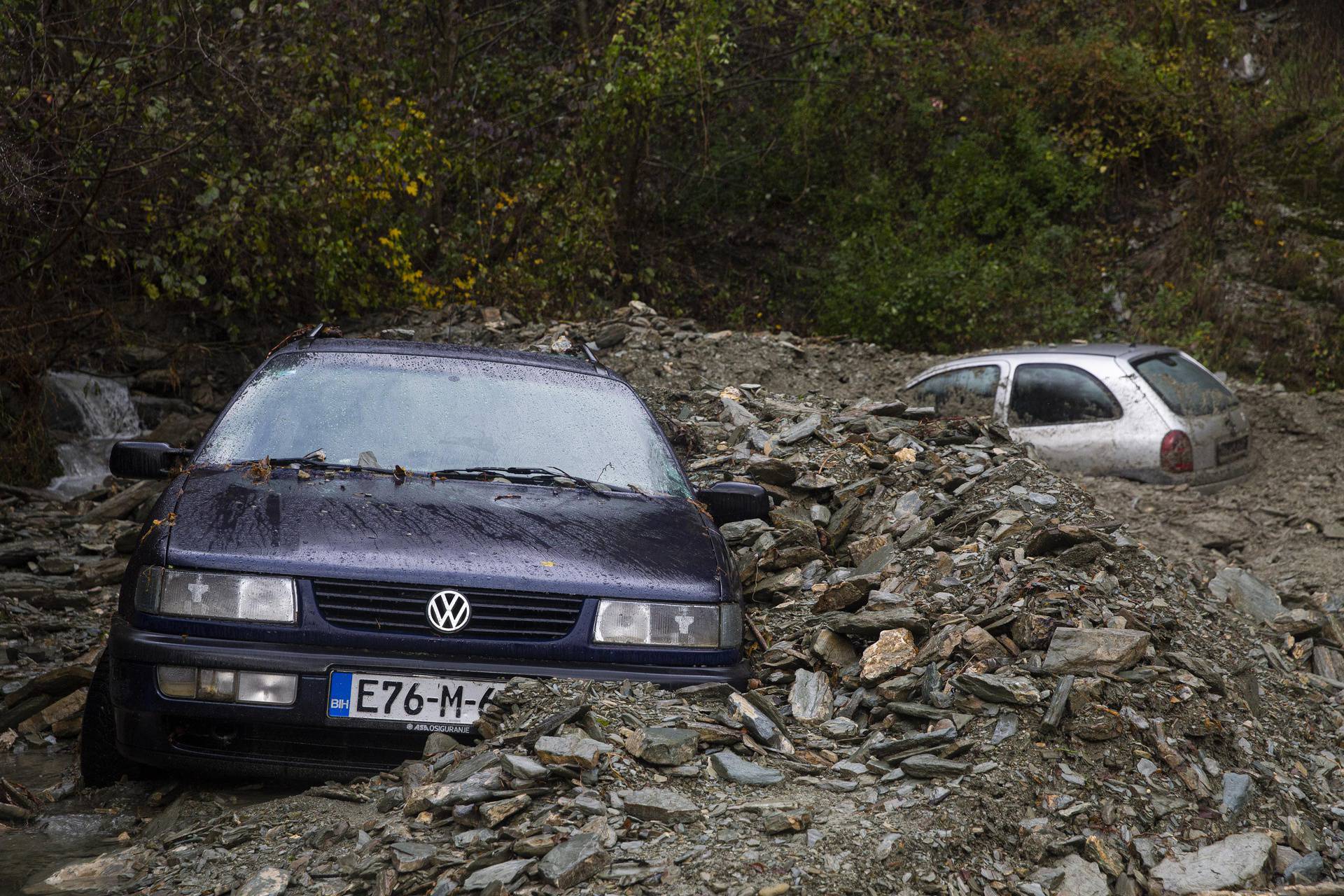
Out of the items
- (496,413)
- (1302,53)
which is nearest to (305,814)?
(496,413)

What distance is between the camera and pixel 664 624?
375 centimetres

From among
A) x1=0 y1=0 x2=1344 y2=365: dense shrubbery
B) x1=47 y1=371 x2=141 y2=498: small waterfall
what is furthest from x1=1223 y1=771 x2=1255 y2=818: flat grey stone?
x1=47 y1=371 x2=141 y2=498: small waterfall

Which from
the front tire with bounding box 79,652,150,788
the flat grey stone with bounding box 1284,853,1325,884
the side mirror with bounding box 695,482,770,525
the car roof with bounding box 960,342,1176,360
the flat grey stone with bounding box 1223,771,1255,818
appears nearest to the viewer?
the flat grey stone with bounding box 1284,853,1325,884

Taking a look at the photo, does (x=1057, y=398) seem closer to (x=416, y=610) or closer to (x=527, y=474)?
(x=527, y=474)

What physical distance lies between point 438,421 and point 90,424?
10.0 meters

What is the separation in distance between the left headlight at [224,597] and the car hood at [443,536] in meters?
0.03

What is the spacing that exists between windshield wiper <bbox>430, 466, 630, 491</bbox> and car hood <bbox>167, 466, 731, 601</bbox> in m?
0.07

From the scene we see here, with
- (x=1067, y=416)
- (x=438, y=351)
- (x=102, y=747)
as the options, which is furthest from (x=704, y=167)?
(x=102, y=747)

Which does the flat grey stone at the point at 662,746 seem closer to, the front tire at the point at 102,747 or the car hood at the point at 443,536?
the car hood at the point at 443,536

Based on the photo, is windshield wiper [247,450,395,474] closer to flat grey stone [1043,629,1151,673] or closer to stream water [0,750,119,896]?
stream water [0,750,119,896]

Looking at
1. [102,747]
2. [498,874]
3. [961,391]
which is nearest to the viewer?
[498,874]

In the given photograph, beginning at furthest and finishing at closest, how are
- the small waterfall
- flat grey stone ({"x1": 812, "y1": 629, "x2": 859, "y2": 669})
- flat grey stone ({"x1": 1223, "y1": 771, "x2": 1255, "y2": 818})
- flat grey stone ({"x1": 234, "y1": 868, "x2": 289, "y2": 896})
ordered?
1. the small waterfall
2. flat grey stone ({"x1": 812, "y1": 629, "x2": 859, "y2": 669})
3. flat grey stone ({"x1": 1223, "y1": 771, "x2": 1255, "y2": 818})
4. flat grey stone ({"x1": 234, "y1": 868, "x2": 289, "y2": 896})

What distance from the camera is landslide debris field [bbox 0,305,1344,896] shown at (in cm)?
302

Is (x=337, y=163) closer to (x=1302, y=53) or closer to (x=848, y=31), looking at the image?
(x=848, y=31)
